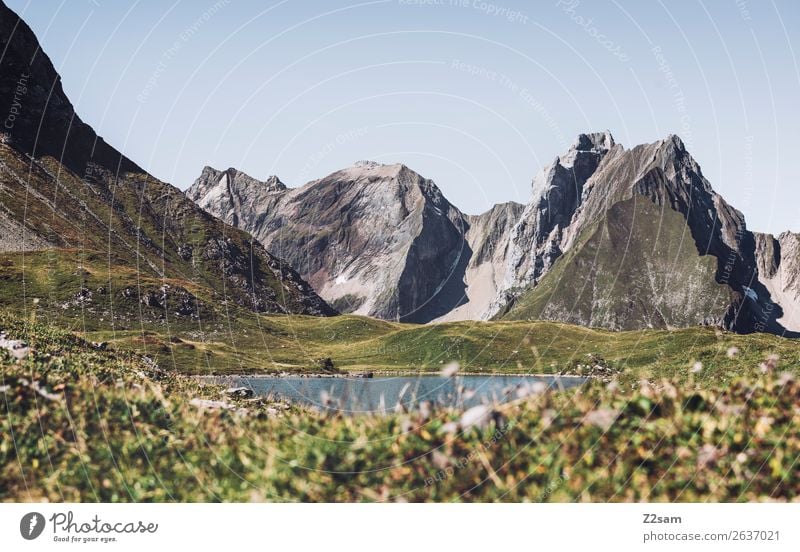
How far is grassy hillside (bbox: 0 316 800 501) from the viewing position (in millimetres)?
15414

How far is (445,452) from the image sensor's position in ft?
51.0

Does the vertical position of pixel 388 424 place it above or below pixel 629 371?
below

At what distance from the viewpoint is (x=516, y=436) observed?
15812 mm

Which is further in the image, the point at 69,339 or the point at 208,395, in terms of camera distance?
the point at 69,339

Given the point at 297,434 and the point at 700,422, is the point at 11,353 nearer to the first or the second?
the point at 297,434

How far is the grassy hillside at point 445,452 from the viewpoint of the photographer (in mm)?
15414

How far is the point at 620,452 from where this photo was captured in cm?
1551
